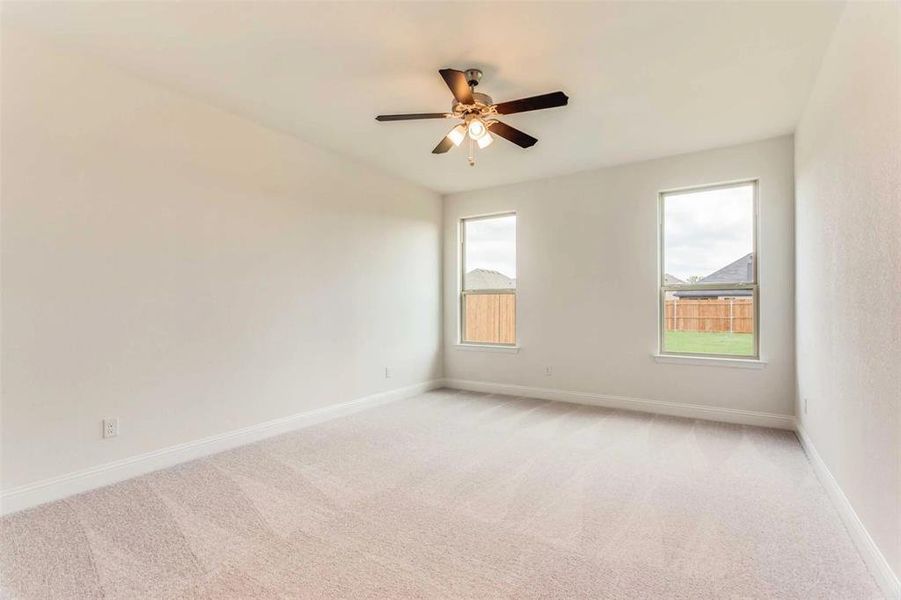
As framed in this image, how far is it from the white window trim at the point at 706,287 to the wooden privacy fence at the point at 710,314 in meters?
0.06

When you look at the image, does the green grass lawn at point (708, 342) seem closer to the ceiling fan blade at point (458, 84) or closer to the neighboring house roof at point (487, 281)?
the neighboring house roof at point (487, 281)

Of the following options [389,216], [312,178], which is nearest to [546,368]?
[389,216]

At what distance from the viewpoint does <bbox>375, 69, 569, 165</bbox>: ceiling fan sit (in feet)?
8.16

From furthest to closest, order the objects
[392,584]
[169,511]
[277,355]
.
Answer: [277,355] → [169,511] → [392,584]

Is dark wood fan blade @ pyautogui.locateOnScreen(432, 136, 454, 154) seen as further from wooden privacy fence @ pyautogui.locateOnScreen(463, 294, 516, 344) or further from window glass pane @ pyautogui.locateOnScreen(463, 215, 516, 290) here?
wooden privacy fence @ pyautogui.locateOnScreen(463, 294, 516, 344)

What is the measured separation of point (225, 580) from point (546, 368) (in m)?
3.94

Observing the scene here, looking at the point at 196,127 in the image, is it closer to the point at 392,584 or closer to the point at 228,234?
the point at 228,234

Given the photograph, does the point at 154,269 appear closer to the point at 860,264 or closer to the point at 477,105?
the point at 477,105

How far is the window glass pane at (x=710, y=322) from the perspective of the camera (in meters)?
4.12


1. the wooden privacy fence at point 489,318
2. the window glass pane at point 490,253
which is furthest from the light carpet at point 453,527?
the window glass pane at point 490,253

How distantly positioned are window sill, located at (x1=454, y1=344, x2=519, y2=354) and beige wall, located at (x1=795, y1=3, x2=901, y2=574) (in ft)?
9.60


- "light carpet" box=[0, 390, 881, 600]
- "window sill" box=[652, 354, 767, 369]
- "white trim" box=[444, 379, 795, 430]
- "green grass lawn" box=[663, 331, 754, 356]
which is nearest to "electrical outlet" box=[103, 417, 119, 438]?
"light carpet" box=[0, 390, 881, 600]

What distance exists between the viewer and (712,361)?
164 inches

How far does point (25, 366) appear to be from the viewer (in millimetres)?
2395
